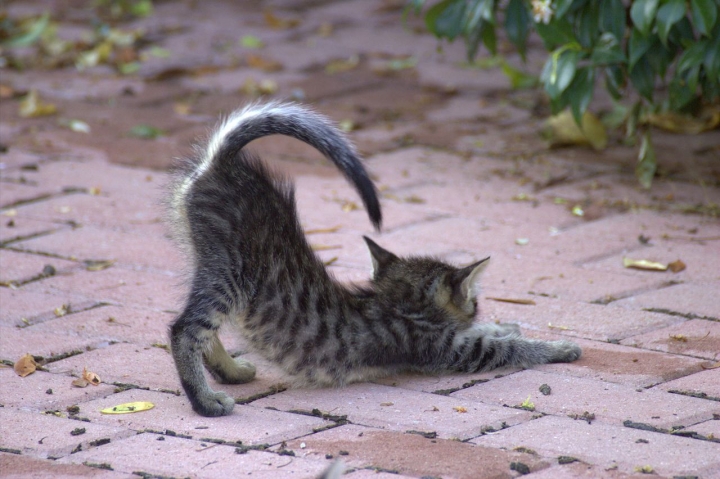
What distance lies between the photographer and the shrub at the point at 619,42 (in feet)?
15.6

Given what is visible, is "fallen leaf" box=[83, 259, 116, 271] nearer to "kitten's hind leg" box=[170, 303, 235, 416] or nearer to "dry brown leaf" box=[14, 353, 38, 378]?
"dry brown leaf" box=[14, 353, 38, 378]

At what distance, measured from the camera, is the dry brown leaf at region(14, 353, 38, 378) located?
3.64 meters

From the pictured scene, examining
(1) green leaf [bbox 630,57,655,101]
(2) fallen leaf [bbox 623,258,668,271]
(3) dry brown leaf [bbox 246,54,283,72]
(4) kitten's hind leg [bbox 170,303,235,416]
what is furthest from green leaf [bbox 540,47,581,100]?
(3) dry brown leaf [bbox 246,54,283,72]

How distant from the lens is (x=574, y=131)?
20.9 feet

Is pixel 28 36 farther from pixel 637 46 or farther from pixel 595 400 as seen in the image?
pixel 595 400

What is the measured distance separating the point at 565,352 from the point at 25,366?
1.97 m

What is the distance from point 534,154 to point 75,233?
289 centimetres

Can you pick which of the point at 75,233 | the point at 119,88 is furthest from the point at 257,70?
the point at 75,233

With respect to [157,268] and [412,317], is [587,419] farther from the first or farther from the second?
[157,268]

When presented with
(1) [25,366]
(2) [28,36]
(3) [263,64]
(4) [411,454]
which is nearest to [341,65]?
(3) [263,64]

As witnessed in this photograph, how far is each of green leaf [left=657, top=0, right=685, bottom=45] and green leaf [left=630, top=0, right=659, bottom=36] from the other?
41 mm

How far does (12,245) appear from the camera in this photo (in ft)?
16.5

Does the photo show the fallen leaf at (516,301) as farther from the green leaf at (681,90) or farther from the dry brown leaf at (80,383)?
the dry brown leaf at (80,383)

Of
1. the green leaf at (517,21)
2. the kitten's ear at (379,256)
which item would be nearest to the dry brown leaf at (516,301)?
the kitten's ear at (379,256)
